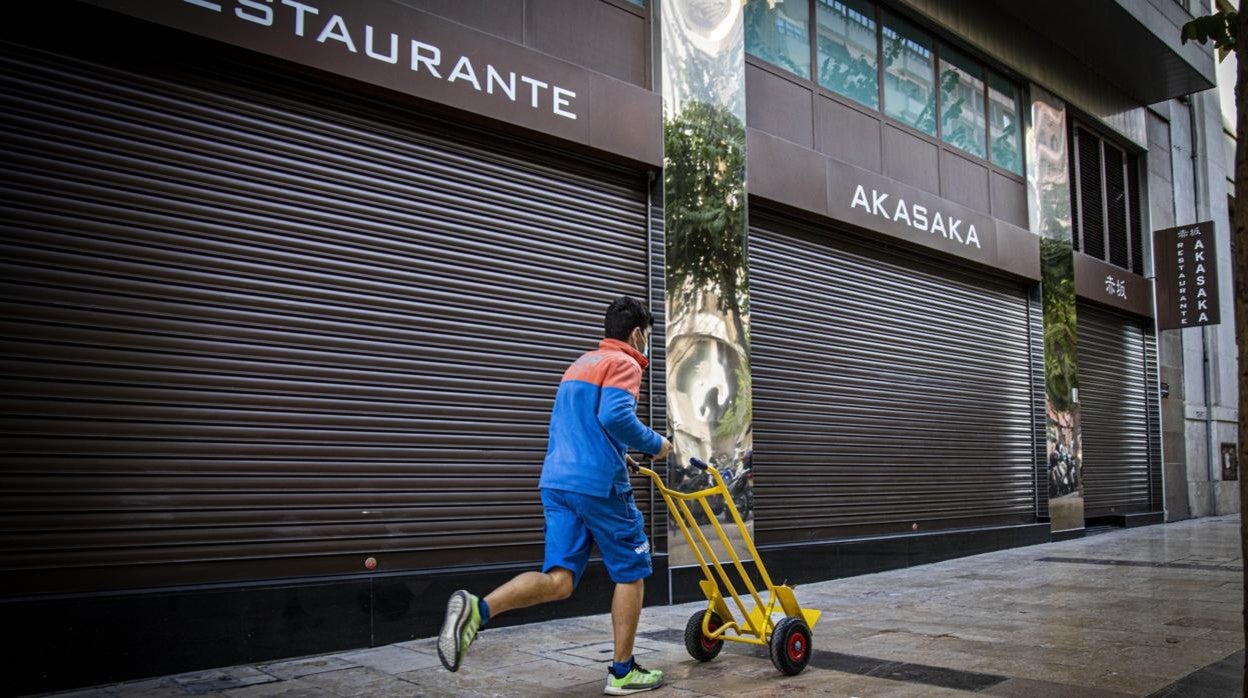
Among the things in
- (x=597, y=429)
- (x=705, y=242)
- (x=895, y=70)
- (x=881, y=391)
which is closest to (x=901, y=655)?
(x=597, y=429)

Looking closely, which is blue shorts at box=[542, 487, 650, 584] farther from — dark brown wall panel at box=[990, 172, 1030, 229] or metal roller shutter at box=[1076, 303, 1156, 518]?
metal roller shutter at box=[1076, 303, 1156, 518]

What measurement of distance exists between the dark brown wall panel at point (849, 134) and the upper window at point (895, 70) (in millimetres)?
199

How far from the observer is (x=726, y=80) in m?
8.60

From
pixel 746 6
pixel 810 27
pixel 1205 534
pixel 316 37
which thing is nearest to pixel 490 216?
pixel 316 37

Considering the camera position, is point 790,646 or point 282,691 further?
point 790,646

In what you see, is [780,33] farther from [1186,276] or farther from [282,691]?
[1186,276]

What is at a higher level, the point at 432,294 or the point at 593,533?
the point at 432,294

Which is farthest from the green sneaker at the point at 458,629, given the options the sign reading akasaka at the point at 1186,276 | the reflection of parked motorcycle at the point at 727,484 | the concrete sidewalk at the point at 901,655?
the sign reading akasaka at the point at 1186,276

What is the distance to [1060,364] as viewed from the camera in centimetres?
1350

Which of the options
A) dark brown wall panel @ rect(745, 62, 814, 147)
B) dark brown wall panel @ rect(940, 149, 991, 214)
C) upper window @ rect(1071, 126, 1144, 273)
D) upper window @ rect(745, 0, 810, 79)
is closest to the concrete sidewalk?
dark brown wall panel @ rect(745, 62, 814, 147)

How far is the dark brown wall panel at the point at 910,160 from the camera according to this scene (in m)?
11.0

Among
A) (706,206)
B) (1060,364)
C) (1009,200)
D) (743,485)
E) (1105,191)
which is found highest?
(1105,191)

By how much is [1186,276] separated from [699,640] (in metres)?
14.8

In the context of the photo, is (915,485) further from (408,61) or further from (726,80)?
(408,61)
